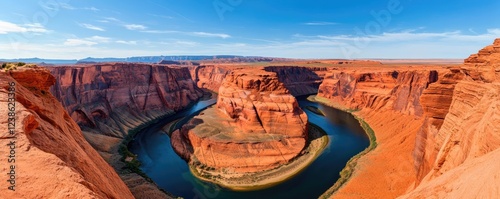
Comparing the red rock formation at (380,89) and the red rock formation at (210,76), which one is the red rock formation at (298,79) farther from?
the red rock formation at (210,76)

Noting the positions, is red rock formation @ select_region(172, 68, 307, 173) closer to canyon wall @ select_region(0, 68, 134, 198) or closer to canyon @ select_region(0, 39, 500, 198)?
canyon @ select_region(0, 39, 500, 198)

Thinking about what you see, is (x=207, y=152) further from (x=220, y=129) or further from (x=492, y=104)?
(x=492, y=104)

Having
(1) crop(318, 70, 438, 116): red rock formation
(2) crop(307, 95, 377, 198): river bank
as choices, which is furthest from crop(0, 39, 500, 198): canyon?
(2) crop(307, 95, 377, 198): river bank

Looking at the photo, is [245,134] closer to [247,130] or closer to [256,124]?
[247,130]

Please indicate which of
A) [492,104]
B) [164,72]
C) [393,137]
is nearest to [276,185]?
[492,104]

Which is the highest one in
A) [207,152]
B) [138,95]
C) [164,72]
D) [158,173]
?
[164,72]

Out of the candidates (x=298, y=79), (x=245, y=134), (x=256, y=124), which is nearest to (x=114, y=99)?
(x=245, y=134)
